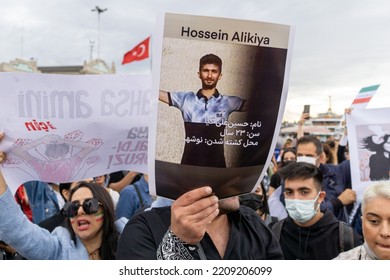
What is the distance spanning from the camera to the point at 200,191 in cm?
108

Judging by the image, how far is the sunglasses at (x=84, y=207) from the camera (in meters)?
2.04

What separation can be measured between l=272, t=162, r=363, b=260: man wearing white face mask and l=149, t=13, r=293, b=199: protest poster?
136cm

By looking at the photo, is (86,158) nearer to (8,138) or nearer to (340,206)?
(8,138)

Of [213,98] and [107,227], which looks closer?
[213,98]

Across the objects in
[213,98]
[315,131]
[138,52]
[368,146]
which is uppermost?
[138,52]

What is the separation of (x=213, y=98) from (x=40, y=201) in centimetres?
228

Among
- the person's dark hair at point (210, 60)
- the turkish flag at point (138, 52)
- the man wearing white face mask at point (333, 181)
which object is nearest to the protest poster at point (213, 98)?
the person's dark hair at point (210, 60)

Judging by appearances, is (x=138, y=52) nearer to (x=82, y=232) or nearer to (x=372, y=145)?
(x=372, y=145)

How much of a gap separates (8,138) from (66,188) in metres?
1.16

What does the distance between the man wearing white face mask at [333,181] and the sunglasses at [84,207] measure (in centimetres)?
166

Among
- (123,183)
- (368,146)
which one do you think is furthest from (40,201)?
(368,146)

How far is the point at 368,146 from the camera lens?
10.3 ft
